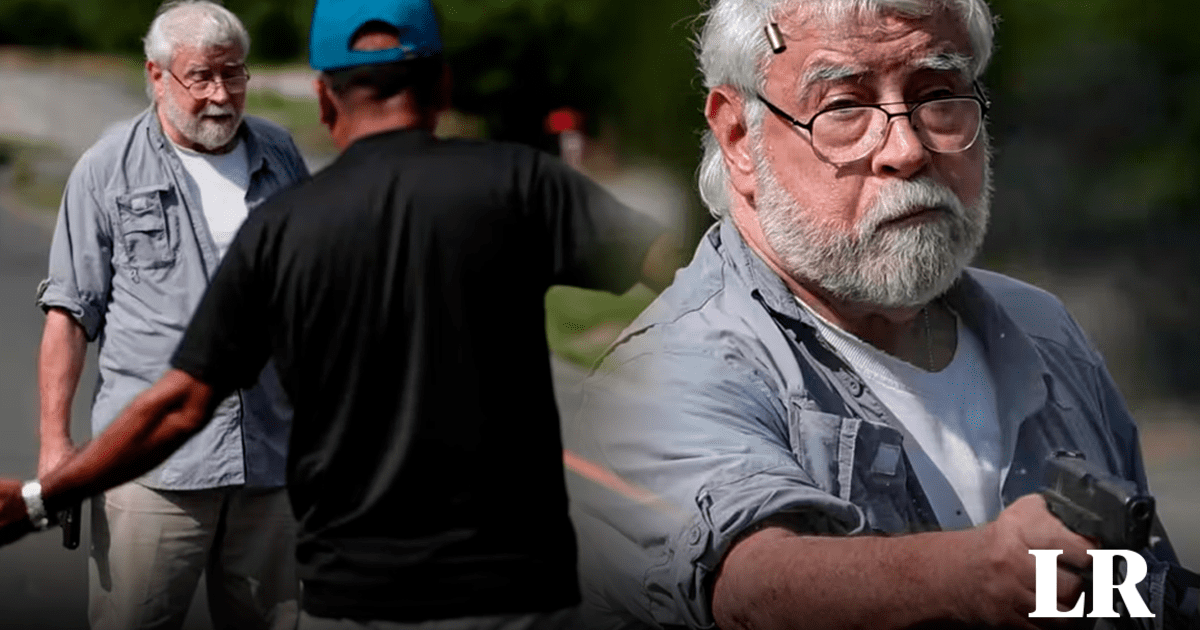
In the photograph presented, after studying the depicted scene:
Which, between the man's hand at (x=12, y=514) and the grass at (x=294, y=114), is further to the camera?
the grass at (x=294, y=114)

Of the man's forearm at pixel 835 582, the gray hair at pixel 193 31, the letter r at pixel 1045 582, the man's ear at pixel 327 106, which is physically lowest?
the man's forearm at pixel 835 582

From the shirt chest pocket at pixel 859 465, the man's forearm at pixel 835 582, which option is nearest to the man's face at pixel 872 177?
the shirt chest pocket at pixel 859 465

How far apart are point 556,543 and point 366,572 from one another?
0.23 metres

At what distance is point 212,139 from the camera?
8.12 feet

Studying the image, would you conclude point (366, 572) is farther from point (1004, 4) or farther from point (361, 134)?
point (1004, 4)

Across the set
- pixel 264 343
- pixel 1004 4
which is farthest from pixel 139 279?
pixel 1004 4

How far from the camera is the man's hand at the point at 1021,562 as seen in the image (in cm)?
126

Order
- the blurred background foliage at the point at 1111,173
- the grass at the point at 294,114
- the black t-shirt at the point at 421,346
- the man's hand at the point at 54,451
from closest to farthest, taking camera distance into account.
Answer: the black t-shirt at the point at 421,346, the man's hand at the point at 54,451, the grass at the point at 294,114, the blurred background foliage at the point at 1111,173

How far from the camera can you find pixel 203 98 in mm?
2475

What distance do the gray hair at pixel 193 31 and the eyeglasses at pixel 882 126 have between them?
3.80 feet

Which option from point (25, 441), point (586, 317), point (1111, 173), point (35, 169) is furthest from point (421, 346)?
point (1111, 173)

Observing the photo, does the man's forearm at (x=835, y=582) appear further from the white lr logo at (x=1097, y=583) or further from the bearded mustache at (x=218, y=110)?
the bearded mustache at (x=218, y=110)

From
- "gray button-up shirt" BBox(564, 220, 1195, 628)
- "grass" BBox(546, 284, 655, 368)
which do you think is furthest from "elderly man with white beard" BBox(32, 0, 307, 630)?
"gray button-up shirt" BBox(564, 220, 1195, 628)

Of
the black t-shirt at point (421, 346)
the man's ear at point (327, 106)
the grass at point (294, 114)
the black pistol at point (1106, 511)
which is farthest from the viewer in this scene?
the grass at point (294, 114)
